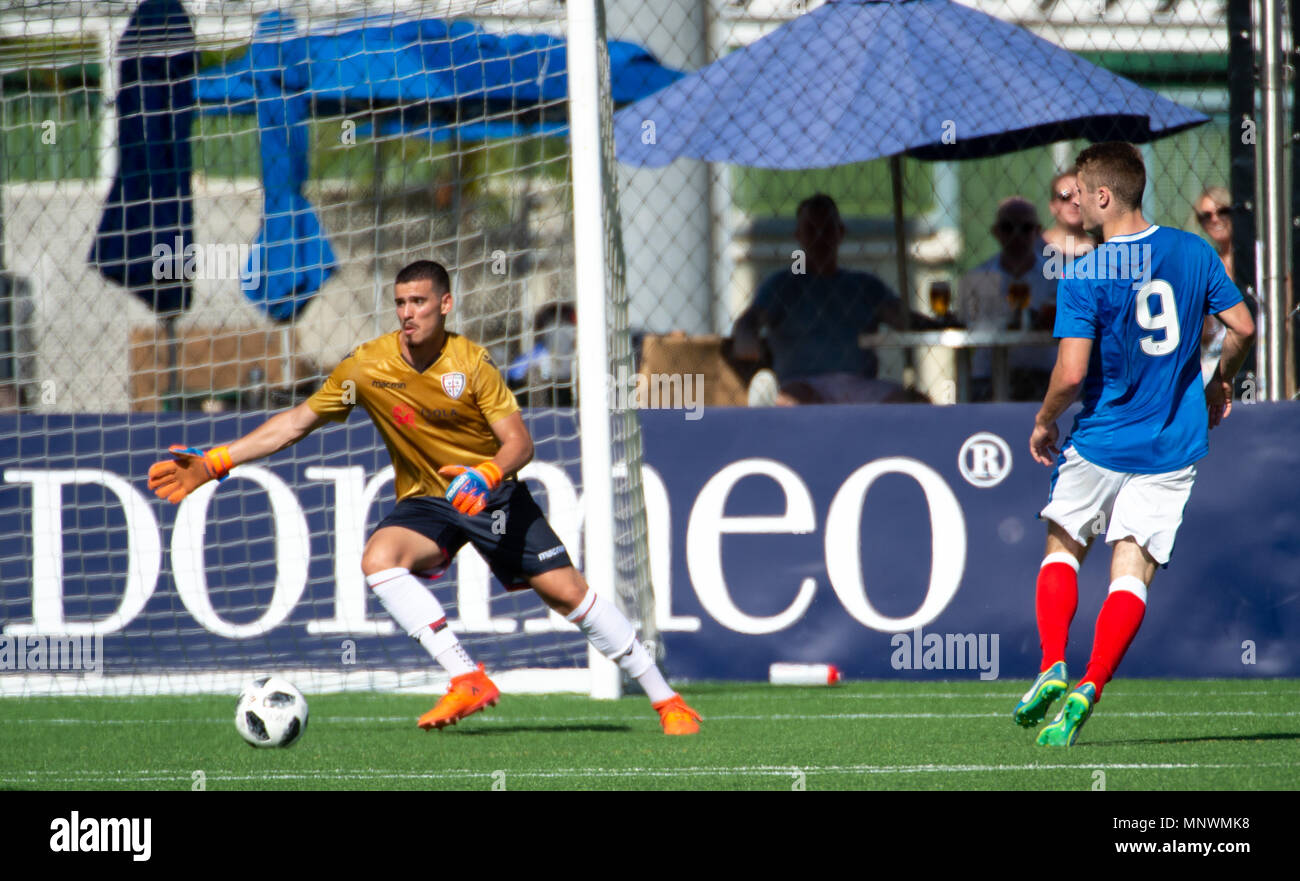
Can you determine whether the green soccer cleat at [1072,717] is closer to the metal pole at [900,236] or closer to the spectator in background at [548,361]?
the spectator in background at [548,361]

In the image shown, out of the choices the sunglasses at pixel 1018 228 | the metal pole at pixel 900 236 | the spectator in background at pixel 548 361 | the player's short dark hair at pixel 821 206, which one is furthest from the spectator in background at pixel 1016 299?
the spectator in background at pixel 548 361

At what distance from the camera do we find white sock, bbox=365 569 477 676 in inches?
233

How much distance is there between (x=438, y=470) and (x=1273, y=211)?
13.5ft

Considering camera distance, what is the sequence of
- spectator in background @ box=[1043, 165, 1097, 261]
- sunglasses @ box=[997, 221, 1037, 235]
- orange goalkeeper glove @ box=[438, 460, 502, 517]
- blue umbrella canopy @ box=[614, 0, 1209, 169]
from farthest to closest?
sunglasses @ box=[997, 221, 1037, 235], blue umbrella canopy @ box=[614, 0, 1209, 169], spectator in background @ box=[1043, 165, 1097, 261], orange goalkeeper glove @ box=[438, 460, 502, 517]

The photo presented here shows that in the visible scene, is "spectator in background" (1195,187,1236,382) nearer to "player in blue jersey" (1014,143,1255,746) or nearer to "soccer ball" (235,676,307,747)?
"player in blue jersey" (1014,143,1255,746)

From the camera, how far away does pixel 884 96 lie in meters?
8.53

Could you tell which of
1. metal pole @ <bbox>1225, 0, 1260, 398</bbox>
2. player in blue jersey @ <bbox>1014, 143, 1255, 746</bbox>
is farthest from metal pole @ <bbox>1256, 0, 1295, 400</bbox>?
player in blue jersey @ <bbox>1014, 143, 1255, 746</bbox>

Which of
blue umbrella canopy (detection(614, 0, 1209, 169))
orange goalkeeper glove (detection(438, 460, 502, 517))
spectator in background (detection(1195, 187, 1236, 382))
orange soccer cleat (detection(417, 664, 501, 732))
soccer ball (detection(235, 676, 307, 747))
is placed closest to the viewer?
soccer ball (detection(235, 676, 307, 747))

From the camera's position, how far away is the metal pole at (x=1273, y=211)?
7.61m

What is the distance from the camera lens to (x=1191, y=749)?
16.7ft

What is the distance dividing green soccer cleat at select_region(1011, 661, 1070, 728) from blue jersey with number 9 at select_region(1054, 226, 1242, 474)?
0.70 m
